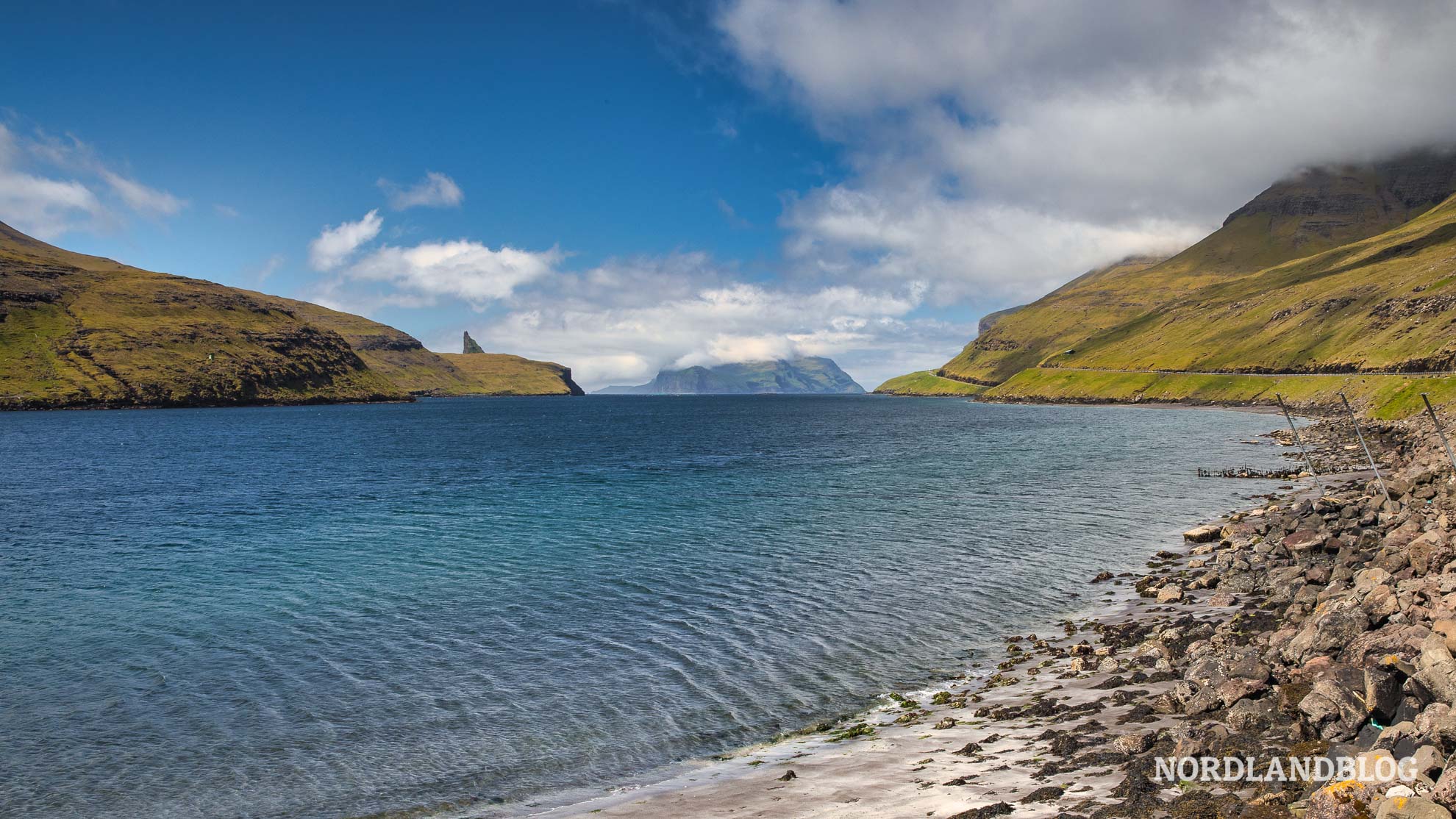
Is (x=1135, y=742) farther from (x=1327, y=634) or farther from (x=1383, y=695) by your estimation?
(x=1327, y=634)

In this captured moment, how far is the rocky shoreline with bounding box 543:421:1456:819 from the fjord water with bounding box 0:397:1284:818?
2647 millimetres

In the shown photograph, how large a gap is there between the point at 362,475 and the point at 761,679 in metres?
75.2

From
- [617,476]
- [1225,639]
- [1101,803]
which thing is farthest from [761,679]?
[617,476]

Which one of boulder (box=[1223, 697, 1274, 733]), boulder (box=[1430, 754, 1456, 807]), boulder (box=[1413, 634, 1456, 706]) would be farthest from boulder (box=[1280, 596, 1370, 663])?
boulder (box=[1430, 754, 1456, 807])

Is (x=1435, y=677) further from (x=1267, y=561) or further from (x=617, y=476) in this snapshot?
(x=617, y=476)

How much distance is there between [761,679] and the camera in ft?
84.6

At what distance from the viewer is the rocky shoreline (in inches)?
525

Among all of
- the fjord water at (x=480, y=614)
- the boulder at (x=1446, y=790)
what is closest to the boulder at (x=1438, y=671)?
the boulder at (x=1446, y=790)

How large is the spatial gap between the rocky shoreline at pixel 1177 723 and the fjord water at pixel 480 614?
2.65 m

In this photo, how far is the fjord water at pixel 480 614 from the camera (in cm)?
2047

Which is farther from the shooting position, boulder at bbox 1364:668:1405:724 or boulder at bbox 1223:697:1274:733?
boulder at bbox 1223:697:1274:733

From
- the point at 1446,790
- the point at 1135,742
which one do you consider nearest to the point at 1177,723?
the point at 1135,742

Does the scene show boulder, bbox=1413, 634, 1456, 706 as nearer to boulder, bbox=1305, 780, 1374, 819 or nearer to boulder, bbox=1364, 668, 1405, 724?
boulder, bbox=1364, 668, 1405, 724

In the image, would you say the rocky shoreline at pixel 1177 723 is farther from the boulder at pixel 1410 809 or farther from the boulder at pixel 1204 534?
the boulder at pixel 1204 534
